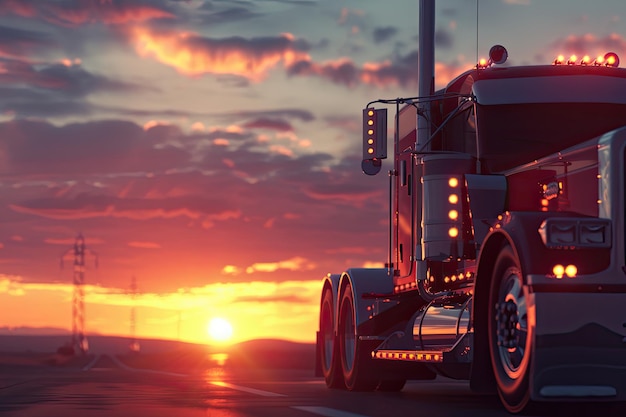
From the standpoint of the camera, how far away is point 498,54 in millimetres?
13258

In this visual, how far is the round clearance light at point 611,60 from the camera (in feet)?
43.3

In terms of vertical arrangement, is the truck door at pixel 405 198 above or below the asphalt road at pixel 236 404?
above

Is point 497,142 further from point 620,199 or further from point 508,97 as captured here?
point 620,199

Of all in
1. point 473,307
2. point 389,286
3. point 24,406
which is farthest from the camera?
point 389,286

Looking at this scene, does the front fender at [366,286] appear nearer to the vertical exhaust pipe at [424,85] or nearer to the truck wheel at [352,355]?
the truck wheel at [352,355]

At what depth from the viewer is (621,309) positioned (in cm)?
905

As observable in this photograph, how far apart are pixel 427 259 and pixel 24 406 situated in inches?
167

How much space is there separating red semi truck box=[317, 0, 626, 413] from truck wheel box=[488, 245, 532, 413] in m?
0.02

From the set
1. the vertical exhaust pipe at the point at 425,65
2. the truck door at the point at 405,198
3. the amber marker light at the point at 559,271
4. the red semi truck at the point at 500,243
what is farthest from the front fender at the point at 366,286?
the amber marker light at the point at 559,271

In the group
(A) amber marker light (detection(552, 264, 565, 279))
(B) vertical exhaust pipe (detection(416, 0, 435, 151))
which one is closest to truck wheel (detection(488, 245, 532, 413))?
(A) amber marker light (detection(552, 264, 565, 279))

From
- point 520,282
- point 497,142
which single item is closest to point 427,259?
point 497,142

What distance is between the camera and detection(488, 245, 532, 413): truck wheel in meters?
9.51

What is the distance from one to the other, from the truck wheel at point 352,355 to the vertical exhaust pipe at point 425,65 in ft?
11.0

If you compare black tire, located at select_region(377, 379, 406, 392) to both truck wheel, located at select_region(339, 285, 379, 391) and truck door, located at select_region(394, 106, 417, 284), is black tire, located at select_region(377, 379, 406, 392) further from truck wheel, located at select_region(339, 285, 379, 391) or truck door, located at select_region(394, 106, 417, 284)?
truck door, located at select_region(394, 106, 417, 284)
